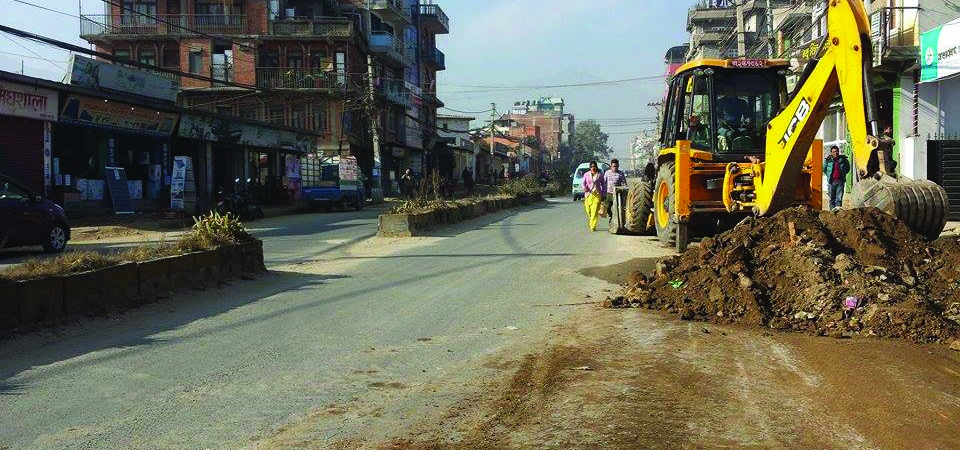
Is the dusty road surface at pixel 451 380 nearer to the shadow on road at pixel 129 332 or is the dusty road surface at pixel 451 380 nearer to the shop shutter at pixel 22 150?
the shadow on road at pixel 129 332

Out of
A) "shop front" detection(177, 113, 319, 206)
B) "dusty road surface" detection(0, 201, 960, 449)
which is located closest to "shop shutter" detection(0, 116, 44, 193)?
"shop front" detection(177, 113, 319, 206)

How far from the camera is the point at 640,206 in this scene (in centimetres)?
1612

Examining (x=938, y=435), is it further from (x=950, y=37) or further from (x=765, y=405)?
(x=950, y=37)

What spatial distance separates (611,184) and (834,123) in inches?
602

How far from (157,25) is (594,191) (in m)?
40.3

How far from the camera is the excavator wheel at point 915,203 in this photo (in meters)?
8.10

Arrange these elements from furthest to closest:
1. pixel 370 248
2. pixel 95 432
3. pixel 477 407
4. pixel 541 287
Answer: pixel 370 248 → pixel 541 287 → pixel 477 407 → pixel 95 432

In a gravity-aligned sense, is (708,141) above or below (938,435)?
above

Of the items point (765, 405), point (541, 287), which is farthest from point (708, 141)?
point (765, 405)

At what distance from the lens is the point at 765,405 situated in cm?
495

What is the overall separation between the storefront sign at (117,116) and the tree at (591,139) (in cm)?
11126

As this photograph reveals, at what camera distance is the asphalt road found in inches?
188

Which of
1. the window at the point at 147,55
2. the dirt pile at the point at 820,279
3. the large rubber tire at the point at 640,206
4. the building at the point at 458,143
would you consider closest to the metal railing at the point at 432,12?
the building at the point at 458,143

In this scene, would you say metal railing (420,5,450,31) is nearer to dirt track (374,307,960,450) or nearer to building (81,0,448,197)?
building (81,0,448,197)
